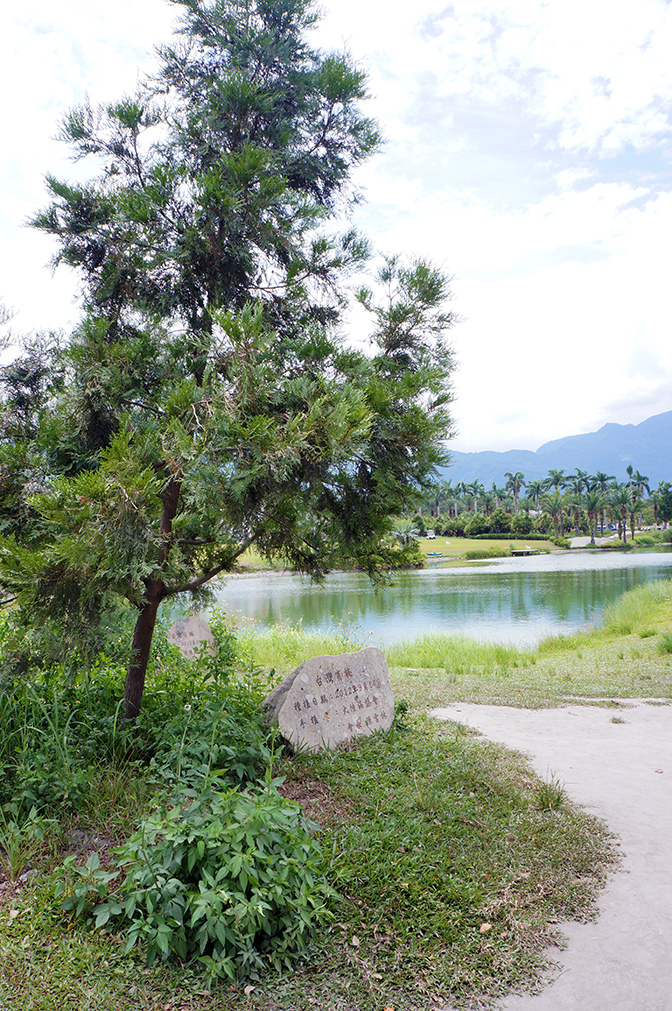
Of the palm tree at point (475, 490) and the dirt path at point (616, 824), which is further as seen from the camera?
the palm tree at point (475, 490)

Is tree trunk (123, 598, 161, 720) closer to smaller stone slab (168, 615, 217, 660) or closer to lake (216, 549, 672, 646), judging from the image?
smaller stone slab (168, 615, 217, 660)

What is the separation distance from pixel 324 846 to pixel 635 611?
1255 centimetres

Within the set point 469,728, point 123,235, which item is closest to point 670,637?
point 469,728

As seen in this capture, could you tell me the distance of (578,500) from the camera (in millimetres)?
68375

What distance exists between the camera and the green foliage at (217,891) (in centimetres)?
235

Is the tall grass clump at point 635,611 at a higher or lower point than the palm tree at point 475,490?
lower

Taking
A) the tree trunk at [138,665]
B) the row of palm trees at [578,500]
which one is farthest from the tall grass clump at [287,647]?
the row of palm trees at [578,500]

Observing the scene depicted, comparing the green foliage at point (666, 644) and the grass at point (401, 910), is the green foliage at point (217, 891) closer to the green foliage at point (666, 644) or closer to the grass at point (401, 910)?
the grass at point (401, 910)

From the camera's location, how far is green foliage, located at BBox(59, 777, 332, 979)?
2.35 m

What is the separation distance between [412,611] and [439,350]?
15891 millimetres

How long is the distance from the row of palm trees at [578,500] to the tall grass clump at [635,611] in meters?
47.3

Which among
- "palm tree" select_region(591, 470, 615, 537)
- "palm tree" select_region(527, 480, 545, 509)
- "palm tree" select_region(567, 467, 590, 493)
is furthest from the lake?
"palm tree" select_region(527, 480, 545, 509)

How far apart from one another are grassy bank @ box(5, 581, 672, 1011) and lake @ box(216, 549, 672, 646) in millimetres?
5711

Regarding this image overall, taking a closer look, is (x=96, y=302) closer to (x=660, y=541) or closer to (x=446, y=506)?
(x=660, y=541)
